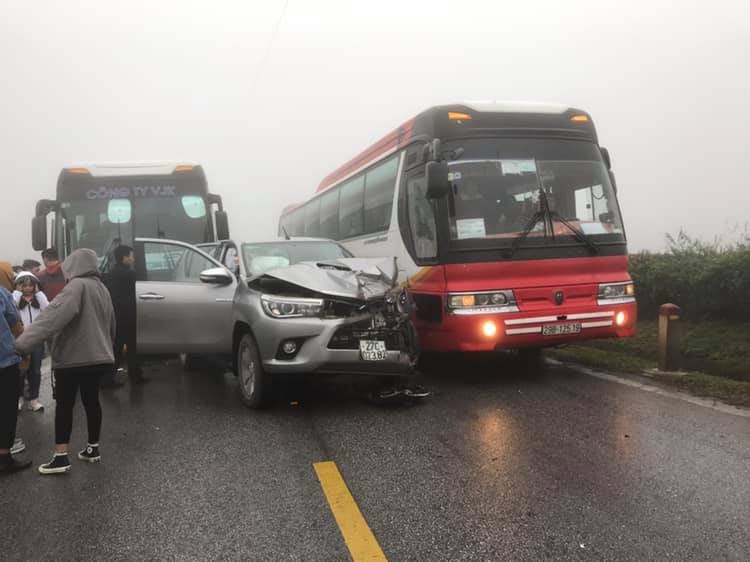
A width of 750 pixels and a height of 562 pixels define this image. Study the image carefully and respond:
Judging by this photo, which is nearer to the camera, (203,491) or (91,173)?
(203,491)

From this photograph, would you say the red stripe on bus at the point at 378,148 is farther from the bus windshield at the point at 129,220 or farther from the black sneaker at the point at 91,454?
the black sneaker at the point at 91,454

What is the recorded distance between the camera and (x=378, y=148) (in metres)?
9.52

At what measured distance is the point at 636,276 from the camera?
32.8ft

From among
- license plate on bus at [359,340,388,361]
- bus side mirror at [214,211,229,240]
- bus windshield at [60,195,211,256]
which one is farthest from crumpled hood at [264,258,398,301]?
bus windshield at [60,195,211,256]

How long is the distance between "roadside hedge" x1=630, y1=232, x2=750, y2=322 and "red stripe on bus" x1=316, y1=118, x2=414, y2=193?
4377 mm

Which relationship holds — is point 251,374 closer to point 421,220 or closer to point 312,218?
point 421,220

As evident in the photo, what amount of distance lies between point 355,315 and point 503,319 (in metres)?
1.76

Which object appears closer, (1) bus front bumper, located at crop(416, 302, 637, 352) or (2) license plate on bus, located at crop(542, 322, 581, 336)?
(1) bus front bumper, located at crop(416, 302, 637, 352)

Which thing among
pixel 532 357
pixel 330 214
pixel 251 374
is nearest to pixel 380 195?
pixel 532 357

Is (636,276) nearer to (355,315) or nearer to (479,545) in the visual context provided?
(355,315)

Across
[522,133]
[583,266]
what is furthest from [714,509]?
[522,133]

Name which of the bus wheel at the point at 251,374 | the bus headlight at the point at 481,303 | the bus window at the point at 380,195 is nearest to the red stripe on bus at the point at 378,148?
the bus window at the point at 380,195

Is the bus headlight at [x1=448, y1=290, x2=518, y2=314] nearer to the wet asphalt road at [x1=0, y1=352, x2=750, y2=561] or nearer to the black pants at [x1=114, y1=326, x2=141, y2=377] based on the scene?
the wet asphalt road at [x1=0, y1=352, x2=750, y2=561]

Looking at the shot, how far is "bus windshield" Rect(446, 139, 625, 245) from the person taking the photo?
7.03 m
